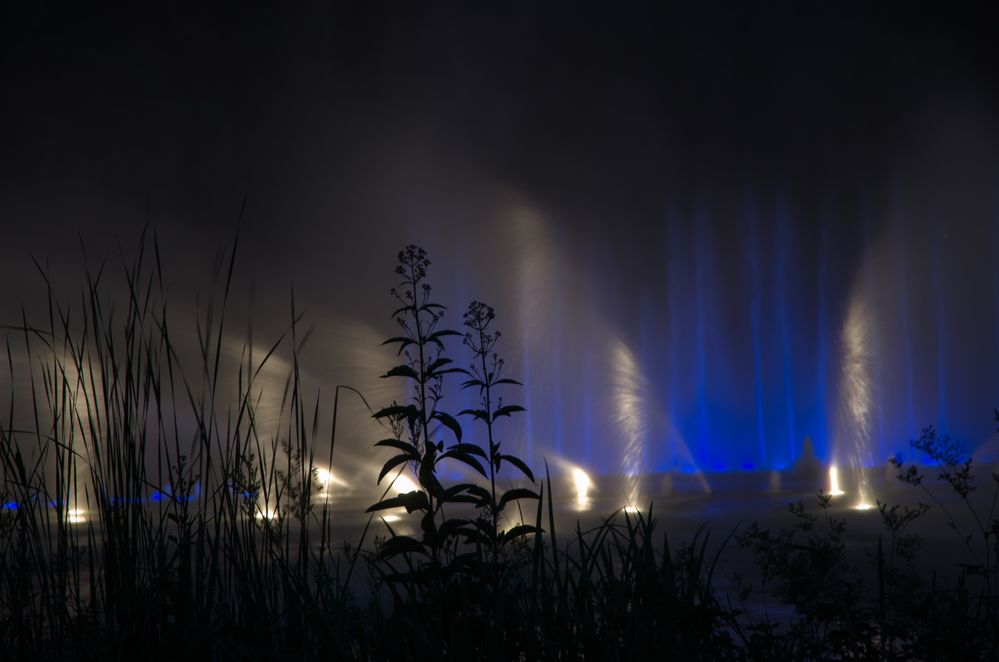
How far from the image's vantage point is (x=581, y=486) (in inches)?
638

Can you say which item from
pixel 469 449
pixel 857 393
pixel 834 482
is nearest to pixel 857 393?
pixel 857 393

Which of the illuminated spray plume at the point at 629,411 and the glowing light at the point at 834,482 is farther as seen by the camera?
the illuminated spray plume at the point at 629,411

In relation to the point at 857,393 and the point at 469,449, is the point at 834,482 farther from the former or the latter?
the point at 469,449

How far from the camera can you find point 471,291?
2036 cm

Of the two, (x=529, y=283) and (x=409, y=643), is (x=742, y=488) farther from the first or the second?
(x=409, y=643)

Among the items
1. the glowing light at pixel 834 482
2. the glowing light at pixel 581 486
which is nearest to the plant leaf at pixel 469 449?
the glowing light at pixel 581 486

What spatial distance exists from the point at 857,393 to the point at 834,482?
4.52 meters

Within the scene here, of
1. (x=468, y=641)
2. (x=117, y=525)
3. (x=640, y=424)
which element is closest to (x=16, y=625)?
(x=117, y=525)

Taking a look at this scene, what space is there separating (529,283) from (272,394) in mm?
6904

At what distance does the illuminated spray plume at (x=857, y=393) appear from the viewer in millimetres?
16219

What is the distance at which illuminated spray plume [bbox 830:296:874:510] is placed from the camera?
53.2 feet

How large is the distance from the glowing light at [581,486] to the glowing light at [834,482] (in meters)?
4.35

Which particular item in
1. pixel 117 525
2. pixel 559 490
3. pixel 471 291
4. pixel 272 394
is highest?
pixel 471 291

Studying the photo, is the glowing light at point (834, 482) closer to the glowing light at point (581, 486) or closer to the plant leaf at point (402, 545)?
the glowing light at point (581, 486)
